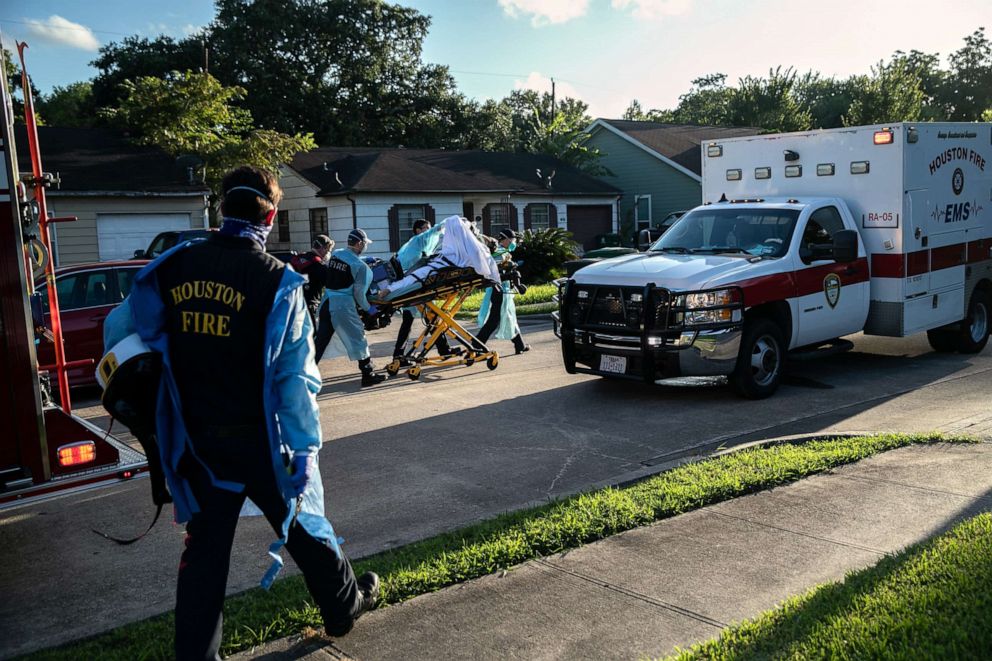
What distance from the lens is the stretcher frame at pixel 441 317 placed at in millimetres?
10594

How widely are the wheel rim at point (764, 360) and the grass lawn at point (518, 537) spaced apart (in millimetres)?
2173

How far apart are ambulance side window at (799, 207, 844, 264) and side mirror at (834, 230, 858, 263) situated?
0.52 ft

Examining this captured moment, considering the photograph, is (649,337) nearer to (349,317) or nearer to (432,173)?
(349,317)

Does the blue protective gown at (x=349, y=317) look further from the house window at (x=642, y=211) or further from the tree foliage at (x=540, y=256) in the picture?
the house window at (x=642, y=211)

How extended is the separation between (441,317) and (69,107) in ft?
138

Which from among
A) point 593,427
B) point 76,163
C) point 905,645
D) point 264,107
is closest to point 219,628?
point 905,645

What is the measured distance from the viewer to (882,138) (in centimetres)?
1055

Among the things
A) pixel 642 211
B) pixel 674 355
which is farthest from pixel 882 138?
pixel 642 211

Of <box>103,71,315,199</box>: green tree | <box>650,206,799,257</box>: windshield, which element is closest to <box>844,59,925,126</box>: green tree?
<box>103,71,315,199</box>: green tree

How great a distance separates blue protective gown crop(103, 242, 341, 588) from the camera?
341 centimetres

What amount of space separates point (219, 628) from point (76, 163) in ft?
67.6

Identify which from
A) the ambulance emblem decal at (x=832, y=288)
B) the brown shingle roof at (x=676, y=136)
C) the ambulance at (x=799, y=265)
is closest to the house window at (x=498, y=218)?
the brown shingle roof at (x=676, y=136)

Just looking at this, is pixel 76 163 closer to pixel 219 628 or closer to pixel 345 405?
pixel 345 405

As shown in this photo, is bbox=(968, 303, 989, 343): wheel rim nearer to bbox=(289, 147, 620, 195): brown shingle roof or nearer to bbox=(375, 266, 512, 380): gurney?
bbox=(375, 266, 512, 380): gurney
